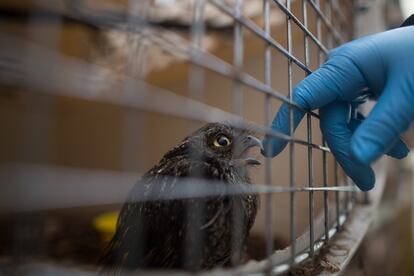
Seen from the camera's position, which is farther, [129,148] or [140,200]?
[140,200]

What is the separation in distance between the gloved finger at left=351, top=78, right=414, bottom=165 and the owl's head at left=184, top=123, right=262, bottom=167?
1.69ft

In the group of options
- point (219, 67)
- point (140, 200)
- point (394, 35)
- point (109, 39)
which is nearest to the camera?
point (219, 67)

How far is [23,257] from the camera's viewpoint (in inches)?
20.0

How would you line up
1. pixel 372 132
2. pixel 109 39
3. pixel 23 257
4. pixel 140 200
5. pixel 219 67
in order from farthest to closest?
pixel 109 39 < pixel 140 200 < pixel 372 132 < pixel 219 67 < pixel 23 257

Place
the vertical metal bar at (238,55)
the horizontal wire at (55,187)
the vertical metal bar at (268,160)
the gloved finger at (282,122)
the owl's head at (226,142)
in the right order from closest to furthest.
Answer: the horizontal wire at (55,187), the vertical metal bar at (238,55), the vertical metal bar at (268,160), the gloved finger at (282,122), the owl's head at (226,142)

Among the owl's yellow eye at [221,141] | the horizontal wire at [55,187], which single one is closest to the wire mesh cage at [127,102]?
the horizontal wire at [55,187]

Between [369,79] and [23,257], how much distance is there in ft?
3.22

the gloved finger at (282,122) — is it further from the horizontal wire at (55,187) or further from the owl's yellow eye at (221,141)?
the horizontal wire at (55,187)

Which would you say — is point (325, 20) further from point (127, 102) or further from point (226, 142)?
point (127, 102)

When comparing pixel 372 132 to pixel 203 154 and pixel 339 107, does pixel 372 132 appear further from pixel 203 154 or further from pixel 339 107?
pixel 203 154

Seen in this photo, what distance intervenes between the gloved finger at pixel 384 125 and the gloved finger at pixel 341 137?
0.18m

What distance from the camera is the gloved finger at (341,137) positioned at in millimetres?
1143

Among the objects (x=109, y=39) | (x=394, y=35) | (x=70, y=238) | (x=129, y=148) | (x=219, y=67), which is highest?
(x=109, y=39)

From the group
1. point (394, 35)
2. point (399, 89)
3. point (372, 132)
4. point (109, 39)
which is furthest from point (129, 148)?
point (109, 39)
